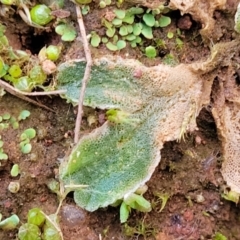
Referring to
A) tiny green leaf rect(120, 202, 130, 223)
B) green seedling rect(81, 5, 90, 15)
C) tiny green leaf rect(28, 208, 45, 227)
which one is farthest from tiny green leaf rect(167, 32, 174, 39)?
tiny green leaf rect(28, 208, 45, 227)

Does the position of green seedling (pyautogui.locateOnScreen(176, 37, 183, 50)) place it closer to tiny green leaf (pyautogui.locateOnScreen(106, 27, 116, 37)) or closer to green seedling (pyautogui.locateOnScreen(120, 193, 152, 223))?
tiny green leaf (pyautogui.locateOnScreen(106, 27, 116, 37))

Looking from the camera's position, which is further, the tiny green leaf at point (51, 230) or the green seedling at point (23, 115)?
the green seedling at point (23, 115)

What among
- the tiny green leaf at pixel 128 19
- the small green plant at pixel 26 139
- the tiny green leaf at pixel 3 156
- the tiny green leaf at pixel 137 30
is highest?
the tiny green leaf at pixel 128 19

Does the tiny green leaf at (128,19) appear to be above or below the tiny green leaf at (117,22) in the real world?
above

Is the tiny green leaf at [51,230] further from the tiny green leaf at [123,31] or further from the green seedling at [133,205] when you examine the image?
the tiny green leaf at [123,31]

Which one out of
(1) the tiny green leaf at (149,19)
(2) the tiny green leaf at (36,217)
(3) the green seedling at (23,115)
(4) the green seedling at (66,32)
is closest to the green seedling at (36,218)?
(2) the tiny green leaf at (36,217)

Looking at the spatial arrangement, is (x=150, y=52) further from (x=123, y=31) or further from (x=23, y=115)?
(x=23, y=115)
